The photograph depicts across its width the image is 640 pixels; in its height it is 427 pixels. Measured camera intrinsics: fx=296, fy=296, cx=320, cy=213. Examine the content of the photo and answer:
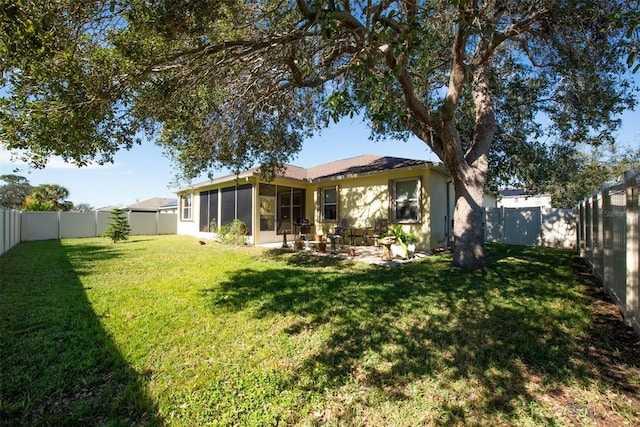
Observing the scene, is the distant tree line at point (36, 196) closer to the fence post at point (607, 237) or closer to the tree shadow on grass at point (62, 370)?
the tree shadow on grass at point (62, 370)

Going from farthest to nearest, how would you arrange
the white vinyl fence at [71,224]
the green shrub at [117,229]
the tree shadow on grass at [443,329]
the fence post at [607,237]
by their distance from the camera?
the white vinyl fence at [71,224] → the green shrub at [117,229] → the fence post at [607,237] → the tree shadow on grass at [443,329]

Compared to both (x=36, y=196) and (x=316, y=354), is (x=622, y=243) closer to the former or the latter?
(x=316, y=354)

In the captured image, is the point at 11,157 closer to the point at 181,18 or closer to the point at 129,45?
the point at 129,45

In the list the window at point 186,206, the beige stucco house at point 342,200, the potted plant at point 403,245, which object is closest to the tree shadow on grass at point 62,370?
the potted plant at point 403,245

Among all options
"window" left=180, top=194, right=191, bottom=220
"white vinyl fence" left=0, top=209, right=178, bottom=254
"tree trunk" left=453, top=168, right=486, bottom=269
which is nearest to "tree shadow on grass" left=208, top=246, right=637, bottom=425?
"tree trunk" left=453, top=168, right=486, bottom=269

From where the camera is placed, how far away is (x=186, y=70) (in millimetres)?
5152

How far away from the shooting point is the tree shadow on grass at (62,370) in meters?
2.29

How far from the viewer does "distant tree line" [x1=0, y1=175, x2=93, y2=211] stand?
18334 millimetres

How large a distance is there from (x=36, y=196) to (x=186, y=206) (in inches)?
592

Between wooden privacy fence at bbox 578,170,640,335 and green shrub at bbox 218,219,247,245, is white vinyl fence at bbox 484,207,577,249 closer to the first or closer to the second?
wooden privacy fence at bbox 578,170,640,335

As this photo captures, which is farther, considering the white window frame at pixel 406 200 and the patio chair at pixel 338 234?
the patio chair at pixel 338 234

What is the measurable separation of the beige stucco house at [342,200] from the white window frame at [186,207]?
286 cm

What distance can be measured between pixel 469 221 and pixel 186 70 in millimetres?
6932

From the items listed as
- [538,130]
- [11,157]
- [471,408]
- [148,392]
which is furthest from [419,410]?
[538,130]
